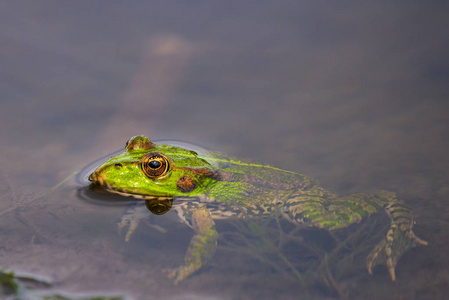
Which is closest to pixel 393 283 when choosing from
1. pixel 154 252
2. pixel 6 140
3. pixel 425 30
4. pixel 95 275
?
pixel 154 252

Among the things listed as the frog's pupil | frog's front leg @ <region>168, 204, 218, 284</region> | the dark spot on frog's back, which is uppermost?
the frog's pupil

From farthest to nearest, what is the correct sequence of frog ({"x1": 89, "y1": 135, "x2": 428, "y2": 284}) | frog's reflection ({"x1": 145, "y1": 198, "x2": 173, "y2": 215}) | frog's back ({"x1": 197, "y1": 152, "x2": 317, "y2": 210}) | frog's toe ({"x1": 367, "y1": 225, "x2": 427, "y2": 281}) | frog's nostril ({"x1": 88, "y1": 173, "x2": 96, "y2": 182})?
frog's back ({"x1": 197, "y1": 152, "x2": 317, "y2": 210})
frog's nostril ({"x1": 88, "y1": 173, "x2": 96, "y2": 182})
frog's reflection ({"x1": 145, "y1": 198, "x2": 173, "y2": 215})
frog ({"x1": 89, "y1": 135, "x2": 428, "y2": 284})
frog's toe ({"x1": 367, "y1": 225, "x2": 427, "y2": 281})

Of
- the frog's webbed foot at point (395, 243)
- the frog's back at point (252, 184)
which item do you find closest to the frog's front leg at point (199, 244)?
the frog's back at point (252, 184)

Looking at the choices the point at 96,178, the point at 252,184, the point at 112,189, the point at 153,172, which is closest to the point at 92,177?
the point at 96,178

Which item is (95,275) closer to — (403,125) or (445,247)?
(445,247)

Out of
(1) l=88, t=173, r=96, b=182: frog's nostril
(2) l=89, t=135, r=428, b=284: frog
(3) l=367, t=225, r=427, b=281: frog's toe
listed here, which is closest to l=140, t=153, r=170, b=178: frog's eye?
(2) l=89, t=135, r=428, b=284: frog

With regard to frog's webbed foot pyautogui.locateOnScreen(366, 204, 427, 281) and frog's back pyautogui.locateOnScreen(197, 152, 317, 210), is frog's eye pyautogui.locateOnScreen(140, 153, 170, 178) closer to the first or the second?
frog's back pyautogui.locateOnScreen(197, 152, 317, 210)

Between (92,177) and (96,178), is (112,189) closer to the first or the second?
(96,178)

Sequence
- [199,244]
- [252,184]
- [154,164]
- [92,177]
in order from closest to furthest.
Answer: [199,244] → [154,164] → [92,177] → [252,184]
